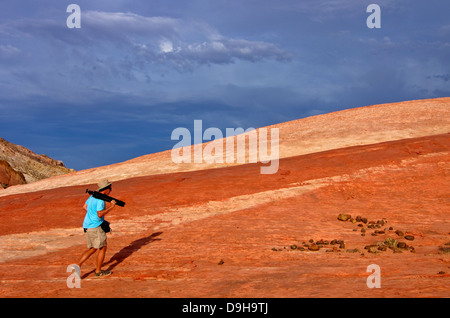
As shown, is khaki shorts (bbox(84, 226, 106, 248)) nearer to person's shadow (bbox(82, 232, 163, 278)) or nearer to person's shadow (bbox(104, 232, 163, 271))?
person's shadow (bbox(82, 232, 163, 278))

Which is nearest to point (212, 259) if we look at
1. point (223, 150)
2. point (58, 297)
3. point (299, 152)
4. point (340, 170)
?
point (58, 297)

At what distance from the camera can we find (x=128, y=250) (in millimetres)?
11609

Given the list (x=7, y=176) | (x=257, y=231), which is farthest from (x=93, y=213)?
(x=7, y=176)

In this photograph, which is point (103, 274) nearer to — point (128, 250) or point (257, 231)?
point (128, 250)

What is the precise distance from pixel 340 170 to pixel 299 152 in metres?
8.55

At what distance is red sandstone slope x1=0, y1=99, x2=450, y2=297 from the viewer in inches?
310

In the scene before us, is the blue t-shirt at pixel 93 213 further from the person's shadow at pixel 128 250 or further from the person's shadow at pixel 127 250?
the person's shadow at pixel 128 250

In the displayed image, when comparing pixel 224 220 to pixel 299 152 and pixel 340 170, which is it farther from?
pixel 299 152

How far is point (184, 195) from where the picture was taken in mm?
18344

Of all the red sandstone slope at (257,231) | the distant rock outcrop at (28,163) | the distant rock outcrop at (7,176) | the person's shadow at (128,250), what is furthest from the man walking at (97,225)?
the distant rock outcrop at (28,163)

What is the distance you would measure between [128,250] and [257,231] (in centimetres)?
397

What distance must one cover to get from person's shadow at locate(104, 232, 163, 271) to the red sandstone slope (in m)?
0.03

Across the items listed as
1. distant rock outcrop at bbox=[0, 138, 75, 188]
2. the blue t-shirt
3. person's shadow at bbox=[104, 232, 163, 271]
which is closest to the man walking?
the blue t-shirt

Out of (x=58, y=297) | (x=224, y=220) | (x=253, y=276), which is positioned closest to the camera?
(x=58, y=297)
